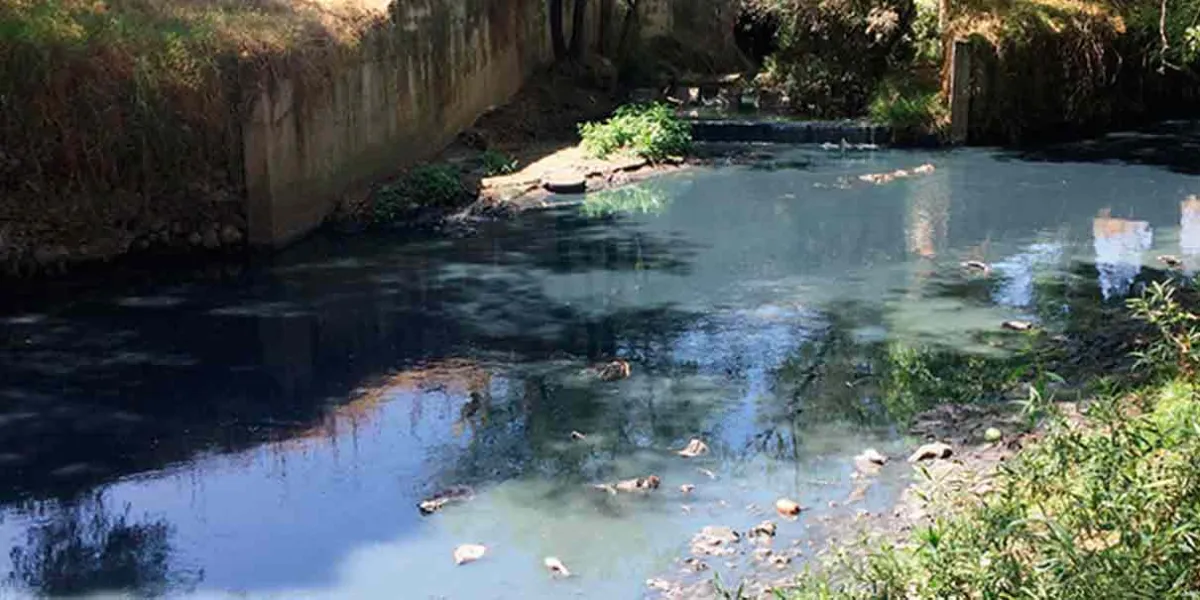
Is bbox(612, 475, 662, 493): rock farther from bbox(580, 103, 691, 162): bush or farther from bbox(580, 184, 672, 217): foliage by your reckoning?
bbox(580, 103, 691, 162): bush

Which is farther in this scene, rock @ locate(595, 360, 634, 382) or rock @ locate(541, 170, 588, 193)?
rock @ locate(541, 170, 588, 193)

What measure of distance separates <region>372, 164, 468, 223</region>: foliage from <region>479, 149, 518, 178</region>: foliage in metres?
0.94

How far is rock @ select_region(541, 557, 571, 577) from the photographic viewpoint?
→ 5.82 m

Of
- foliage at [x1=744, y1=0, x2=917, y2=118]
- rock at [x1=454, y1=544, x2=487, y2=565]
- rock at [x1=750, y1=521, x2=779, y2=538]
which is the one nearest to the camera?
rock at [x1=454, y1=544, x2=487, y2=565]

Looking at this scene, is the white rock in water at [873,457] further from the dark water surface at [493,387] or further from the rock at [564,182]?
the rock at [564,182]

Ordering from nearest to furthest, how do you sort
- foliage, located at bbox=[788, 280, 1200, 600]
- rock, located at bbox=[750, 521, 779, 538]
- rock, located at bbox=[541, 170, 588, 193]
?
foliage, located at bbox=[788, 280, 1200, 600] → rock, located at bbox=[750, 521, 779, 538] → rock, located at bbox=[541, 170, 588, 193]

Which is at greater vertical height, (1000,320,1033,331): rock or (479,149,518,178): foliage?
(479,149,518,178): foliage

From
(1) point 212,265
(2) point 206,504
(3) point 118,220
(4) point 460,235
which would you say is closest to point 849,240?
(4) point 460,235

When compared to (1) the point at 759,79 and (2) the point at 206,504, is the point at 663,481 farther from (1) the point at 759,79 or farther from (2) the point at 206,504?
(1) the point at 759,79

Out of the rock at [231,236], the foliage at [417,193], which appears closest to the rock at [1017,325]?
the foliage at [417,193]

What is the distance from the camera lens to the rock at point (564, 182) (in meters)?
15.9

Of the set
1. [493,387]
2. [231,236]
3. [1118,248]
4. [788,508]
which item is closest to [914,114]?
[1118,248]

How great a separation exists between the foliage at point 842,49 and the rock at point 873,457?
45.2ft

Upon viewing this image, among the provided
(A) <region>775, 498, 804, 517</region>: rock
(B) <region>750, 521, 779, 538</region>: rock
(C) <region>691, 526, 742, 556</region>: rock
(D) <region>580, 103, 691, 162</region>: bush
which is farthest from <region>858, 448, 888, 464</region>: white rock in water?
(D) <region>580, 103, 691, 162</region>: bush
